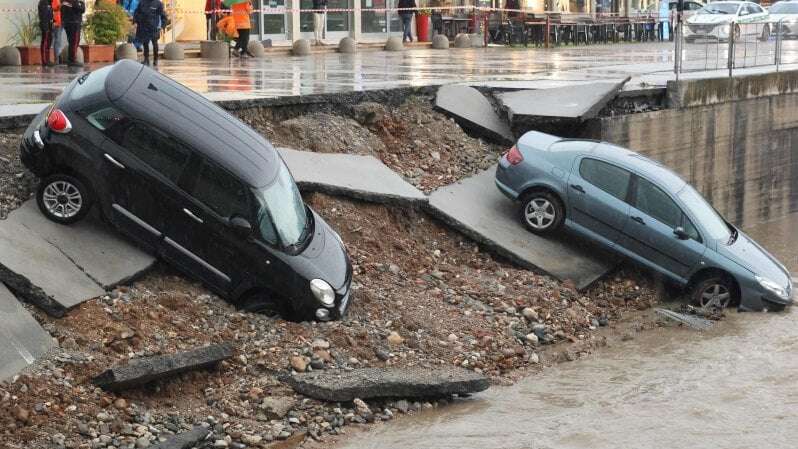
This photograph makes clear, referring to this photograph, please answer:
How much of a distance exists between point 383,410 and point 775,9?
1630 inches

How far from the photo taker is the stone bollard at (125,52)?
89.0 ft

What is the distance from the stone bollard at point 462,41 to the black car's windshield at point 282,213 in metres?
27.6

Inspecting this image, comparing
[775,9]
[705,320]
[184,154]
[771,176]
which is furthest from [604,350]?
[775,9]

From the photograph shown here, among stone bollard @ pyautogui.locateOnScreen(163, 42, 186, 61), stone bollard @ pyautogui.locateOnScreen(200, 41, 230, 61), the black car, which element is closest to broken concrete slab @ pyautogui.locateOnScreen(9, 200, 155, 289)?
the black car

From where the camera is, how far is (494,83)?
21.6 m

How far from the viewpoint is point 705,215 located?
16.9m

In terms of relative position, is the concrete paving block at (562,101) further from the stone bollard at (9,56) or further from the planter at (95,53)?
the stone bollard at (9,56)

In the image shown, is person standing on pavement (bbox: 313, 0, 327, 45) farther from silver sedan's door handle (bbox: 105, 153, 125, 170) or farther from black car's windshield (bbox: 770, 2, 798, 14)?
silver sedan's door handle (bbox: 105, 153, 125, 170)

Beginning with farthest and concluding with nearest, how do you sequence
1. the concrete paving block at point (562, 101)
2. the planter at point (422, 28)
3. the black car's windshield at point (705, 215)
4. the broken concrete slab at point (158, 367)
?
the planter at point (422, 28) < the concrete paving block at point (562, 101) < the black car's windshield at point (705, 215) < the broken concrete slab at point (158, 367)

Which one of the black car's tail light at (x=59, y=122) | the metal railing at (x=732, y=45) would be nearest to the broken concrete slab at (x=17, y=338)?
the black car's tail light at (x=59, y=122)

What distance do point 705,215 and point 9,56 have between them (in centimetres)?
1444

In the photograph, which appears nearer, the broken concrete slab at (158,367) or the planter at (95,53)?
the broken concrete slab at (158,367)

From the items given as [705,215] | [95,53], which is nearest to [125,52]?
[95,53]

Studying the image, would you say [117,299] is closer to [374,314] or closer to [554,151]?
[374,314]
